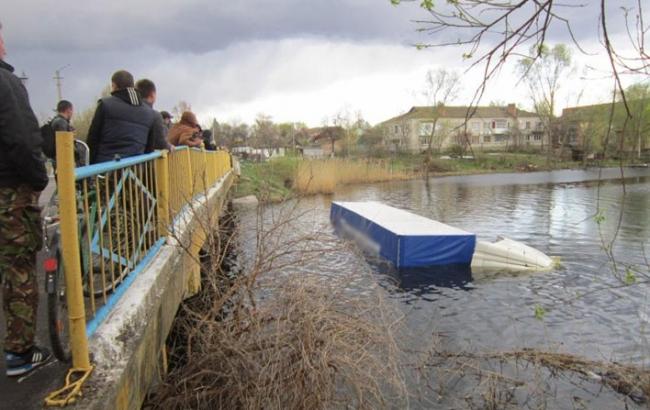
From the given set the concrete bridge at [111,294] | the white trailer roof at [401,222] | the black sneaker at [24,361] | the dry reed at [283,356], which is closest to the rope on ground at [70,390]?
the concrete bridge at [111,294]

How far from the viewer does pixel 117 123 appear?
15.1 ft

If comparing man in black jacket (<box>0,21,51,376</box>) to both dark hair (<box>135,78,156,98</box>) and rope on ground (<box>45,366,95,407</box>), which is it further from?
dark hair (<box>135,78,156,98</box>)

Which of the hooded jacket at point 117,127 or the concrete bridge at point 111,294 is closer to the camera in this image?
the concrete bridge at point 111,294

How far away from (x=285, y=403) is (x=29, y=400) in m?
1.76

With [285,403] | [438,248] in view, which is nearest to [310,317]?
[285,403]

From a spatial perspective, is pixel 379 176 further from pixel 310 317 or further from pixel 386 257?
pixel 310 317

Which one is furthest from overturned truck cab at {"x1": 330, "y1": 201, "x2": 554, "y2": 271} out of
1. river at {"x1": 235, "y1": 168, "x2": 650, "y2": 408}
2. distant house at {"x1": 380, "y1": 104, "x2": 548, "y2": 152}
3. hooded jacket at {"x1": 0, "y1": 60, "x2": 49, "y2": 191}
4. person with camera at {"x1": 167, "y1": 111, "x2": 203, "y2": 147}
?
distant house at {"x1": 380, "y1": 104, "x2": 548, "y2": 152}

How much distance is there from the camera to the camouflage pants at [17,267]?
9.04 feet

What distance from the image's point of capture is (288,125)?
5231 inches

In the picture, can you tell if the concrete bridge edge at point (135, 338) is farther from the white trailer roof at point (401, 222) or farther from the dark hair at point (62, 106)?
the white trailer roof at point (401, 222)

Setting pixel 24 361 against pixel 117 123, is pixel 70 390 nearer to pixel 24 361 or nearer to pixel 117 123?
pixel 24 361

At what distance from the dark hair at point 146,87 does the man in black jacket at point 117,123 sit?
0.89 metres

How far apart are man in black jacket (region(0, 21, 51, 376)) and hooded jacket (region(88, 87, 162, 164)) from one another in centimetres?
176

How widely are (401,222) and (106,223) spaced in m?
10.7
